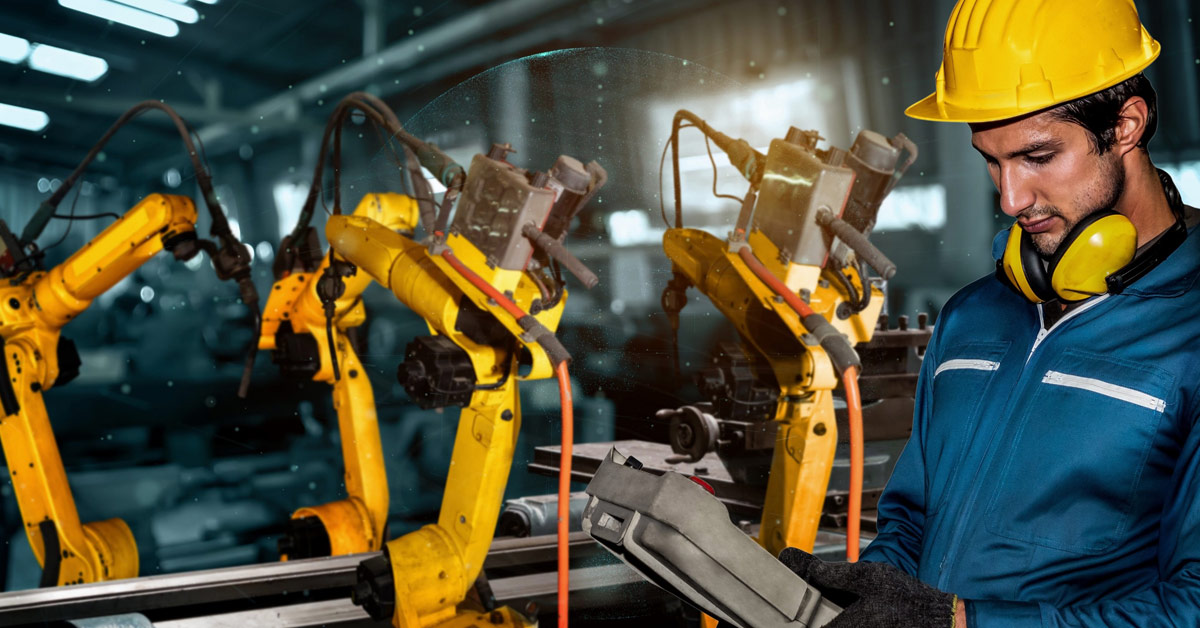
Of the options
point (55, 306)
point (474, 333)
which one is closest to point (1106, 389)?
point (474, 333)

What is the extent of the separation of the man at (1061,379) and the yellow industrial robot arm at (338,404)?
2.38 meters

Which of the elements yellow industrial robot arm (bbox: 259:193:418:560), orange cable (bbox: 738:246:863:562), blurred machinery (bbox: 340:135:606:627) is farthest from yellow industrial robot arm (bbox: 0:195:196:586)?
orange cable (bbox: 738:246:863:562)

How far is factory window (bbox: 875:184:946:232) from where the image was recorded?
3.79 meters

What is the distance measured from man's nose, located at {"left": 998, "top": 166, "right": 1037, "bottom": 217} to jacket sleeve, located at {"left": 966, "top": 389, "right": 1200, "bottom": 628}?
316mm

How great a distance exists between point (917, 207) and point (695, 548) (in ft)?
11.1

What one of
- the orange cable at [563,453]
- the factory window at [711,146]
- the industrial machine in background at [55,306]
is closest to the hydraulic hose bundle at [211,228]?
the industrial machine in background at [55,306]

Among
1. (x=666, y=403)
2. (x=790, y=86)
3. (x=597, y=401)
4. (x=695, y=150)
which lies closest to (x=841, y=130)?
(x=790, y=86)

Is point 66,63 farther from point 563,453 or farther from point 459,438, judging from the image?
point 563,453

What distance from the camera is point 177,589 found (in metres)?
2.93

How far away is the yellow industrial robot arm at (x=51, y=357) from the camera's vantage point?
9.39 feet

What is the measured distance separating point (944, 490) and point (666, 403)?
1973mm

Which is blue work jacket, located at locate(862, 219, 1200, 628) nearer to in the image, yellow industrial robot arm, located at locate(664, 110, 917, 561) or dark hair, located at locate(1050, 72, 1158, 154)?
dark hair, located at locate(1050, 72, 1158, 154)

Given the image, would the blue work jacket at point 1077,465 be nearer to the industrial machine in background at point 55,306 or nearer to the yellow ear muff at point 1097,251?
the yellow ear muff at point 1097,251

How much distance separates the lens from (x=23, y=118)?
2865 millimetres
